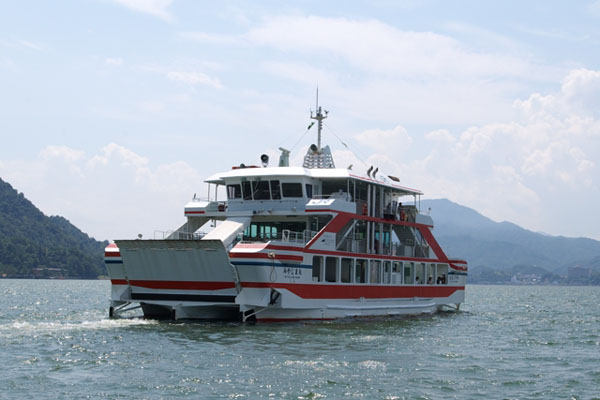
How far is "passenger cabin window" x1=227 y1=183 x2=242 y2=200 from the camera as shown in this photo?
3438 cm

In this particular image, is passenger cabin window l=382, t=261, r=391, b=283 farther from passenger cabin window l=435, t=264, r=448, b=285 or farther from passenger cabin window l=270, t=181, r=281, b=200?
passenger cabin window l=270, t=181, r=281, b=200

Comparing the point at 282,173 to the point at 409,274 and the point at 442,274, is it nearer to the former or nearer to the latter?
the point at 409,274

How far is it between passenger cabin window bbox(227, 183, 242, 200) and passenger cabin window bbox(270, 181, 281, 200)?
1565 millimetres

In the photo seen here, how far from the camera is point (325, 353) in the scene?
2305cm

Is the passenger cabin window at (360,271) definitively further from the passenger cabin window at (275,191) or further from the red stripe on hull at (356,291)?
the passenger cabin window at (275,191)

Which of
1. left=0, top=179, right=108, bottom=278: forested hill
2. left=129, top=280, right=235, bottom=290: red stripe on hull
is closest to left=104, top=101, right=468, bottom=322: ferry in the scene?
left=129, top=280, right=235, bottom=290: red stripe on hull

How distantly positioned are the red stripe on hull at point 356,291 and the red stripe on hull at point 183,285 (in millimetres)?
807

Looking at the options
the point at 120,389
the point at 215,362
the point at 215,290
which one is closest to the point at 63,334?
the point at 215,290

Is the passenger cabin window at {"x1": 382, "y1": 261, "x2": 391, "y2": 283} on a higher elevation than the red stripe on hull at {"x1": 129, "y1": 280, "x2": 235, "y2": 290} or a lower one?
higher

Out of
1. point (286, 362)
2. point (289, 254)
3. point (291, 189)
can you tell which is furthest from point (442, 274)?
point (286, 362)

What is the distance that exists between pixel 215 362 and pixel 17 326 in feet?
35.4

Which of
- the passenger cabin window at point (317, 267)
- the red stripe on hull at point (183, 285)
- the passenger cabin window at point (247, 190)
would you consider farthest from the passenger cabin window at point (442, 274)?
the red stripe on hull at point (183, 285)

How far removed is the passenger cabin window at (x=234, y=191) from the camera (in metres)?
34.4

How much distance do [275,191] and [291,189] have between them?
0.71m
